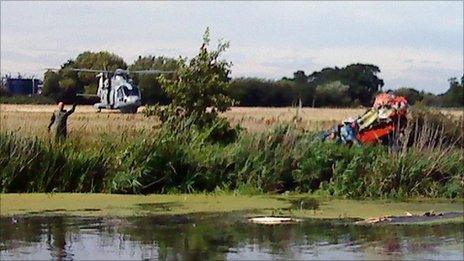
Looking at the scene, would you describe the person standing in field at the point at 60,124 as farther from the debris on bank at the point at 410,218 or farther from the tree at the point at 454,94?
the tree at the point at 454,94

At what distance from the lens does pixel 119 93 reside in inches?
2024

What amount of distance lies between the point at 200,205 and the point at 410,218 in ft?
11.5

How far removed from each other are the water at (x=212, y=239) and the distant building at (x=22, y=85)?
2843cm

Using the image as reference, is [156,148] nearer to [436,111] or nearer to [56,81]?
[436,111]

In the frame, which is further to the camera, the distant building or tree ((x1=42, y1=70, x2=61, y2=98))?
tree ((x1=42, y1=70, x2=61, y2=98))

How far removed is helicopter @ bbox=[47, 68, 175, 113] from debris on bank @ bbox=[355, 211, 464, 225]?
33.9 m

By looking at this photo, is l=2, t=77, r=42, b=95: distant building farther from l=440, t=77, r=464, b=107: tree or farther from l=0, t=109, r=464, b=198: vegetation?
l=0, t=109, r=464, b=198: vegetation

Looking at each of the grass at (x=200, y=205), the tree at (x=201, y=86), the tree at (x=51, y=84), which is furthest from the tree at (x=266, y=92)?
the grass at (x=200, y=205)

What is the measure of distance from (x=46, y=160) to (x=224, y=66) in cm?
628

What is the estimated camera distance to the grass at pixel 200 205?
14.8 meters

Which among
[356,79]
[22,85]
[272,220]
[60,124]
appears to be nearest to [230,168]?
[272,220]

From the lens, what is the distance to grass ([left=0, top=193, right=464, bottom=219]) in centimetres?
1484

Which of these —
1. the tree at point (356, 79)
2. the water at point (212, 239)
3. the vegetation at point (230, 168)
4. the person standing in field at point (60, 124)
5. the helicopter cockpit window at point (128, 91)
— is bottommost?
the water at point (212, 239)

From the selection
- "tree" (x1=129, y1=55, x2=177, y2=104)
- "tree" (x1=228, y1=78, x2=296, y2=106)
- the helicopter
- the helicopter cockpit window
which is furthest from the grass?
the helicopter cockpit window
